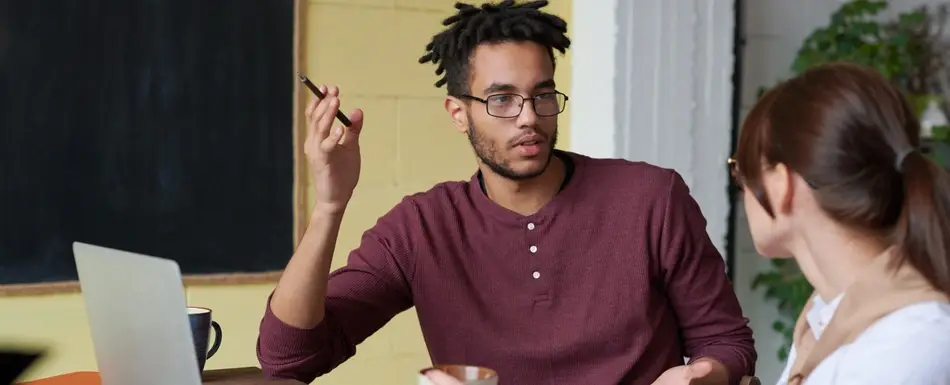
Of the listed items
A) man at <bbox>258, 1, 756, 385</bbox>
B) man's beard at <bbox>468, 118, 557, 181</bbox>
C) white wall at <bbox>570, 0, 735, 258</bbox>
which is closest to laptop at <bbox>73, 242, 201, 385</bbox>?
man at <bbox>258, 1, 756, 385</bbox>

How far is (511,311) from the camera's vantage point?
158cm

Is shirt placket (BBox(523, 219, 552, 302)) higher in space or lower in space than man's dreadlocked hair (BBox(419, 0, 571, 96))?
lower

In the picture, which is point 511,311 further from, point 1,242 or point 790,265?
point 790,265

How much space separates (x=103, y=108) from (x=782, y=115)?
1.58 metres

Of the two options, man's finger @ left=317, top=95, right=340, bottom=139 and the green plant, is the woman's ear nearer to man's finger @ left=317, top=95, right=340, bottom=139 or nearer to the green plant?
man's finger @ left=317, top=95, right=340, bottom=139

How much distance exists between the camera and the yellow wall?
7.55 ft

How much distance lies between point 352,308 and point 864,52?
1678 millimetres

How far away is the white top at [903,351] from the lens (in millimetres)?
896

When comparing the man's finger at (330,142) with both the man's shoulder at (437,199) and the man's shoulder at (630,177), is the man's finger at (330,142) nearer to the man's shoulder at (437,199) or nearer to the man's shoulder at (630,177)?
the man's shoulder at (437,199)

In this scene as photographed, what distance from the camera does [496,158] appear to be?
5.30 feet

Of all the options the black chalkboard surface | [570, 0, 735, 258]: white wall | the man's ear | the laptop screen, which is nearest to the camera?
the laptop screen

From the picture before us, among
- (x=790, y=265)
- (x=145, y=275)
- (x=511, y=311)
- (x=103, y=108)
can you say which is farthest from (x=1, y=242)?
(x=790, y=265)

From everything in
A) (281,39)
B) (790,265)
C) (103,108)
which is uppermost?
(281,39)

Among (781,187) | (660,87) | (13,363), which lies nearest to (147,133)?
(660,87)
